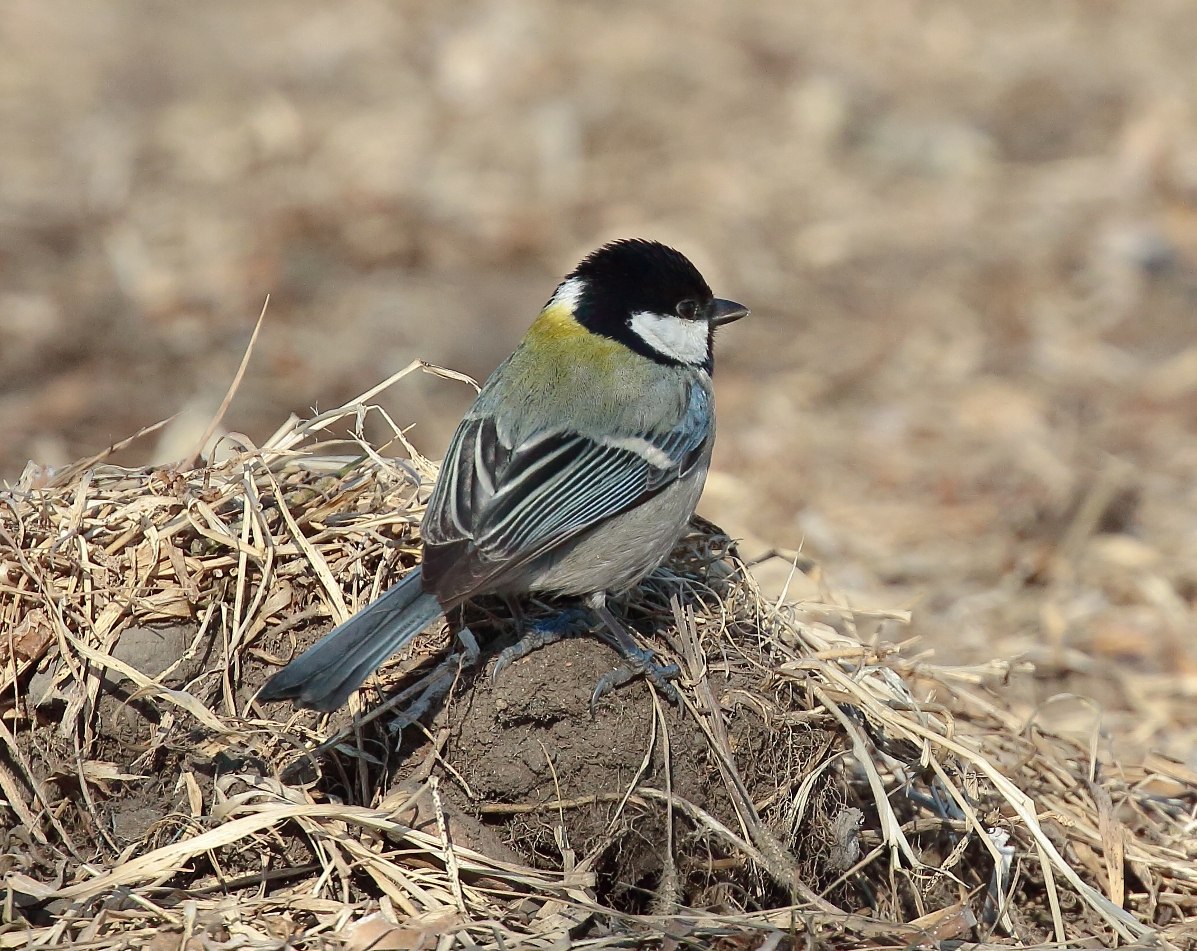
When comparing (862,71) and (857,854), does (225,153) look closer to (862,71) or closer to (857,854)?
(862,71)

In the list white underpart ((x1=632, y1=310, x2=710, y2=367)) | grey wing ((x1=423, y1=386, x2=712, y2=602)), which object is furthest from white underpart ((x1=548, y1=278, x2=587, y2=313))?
grey wing ((x1=423, y1=386, x2=712, y2=602))

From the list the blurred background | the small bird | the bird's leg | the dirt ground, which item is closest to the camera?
the small bird

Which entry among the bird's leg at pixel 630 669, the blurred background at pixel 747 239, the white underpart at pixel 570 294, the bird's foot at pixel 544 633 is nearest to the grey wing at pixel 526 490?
the bird's foot at pixel 544 633

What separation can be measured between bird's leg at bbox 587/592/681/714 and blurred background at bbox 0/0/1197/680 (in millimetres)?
1299

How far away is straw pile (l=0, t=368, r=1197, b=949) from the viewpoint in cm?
319

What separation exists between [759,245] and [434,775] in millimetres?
6262

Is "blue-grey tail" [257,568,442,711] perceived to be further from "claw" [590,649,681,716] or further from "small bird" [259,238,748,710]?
"claw" [590,649,681,716]

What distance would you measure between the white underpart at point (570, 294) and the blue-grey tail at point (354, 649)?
1.23 metres

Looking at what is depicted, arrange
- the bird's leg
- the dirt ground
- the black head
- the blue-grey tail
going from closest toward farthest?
the blue-grey tail, the bird's leg, the black head, the dirt ground

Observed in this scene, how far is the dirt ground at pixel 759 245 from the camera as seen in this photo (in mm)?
6277

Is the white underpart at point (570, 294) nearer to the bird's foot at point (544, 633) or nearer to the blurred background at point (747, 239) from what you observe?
the bird's foot at point (544, 633)

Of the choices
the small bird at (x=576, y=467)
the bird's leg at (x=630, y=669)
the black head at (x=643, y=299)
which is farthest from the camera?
the black head at (x=643, y=299)

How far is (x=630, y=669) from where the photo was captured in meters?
3.49

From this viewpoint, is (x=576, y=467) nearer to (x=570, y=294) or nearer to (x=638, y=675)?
(x=638, y=675)
